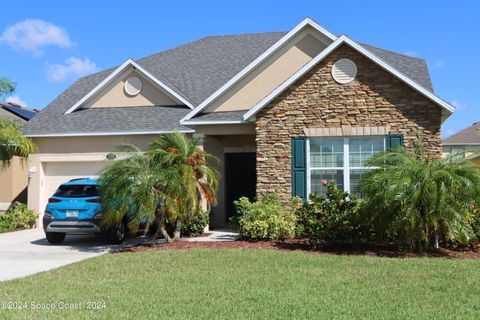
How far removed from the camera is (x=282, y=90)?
13.2 metres

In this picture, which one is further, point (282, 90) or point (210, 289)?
point (282, 90)

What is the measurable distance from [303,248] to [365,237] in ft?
4.60

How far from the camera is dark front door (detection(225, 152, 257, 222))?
1653 cm

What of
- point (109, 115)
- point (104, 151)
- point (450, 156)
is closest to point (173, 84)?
point (109, 115)

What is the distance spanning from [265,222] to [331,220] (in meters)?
1.88

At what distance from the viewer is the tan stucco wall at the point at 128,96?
Result: 57.5ft

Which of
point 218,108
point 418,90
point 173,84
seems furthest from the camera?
point 173,84

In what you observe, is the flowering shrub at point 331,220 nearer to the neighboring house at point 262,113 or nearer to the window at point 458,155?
the neighboring house at point 262,113

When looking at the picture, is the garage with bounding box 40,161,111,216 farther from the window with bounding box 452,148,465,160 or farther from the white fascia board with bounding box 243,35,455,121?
the window with bounding box 452,148,465,160

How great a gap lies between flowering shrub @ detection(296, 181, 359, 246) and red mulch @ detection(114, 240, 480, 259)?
0.28 meters

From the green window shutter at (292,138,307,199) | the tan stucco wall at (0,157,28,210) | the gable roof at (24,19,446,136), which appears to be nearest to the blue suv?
the gable roof at (24,19,446,136)

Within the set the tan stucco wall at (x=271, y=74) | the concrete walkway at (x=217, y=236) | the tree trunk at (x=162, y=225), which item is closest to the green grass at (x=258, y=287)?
the tree trunk at (x=162, y=225)

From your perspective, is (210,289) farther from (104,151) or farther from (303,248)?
(104,151)

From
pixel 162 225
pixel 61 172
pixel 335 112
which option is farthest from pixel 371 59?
pixel 61 172
